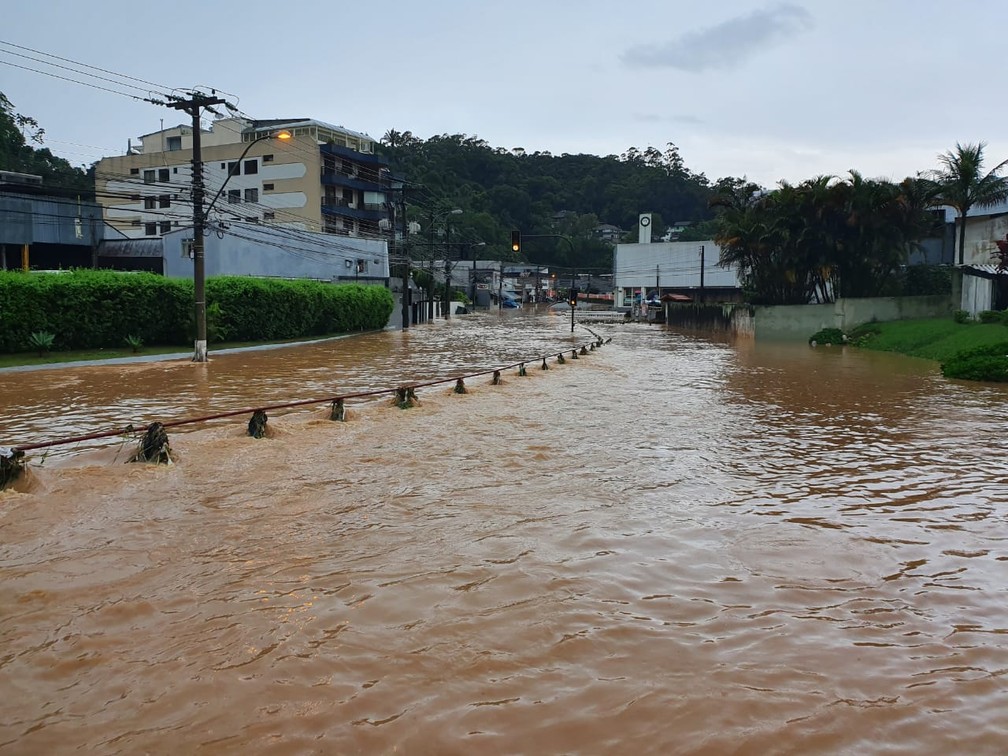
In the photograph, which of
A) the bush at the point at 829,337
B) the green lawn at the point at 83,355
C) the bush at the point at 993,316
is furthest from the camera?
the bush at the point at 829,337

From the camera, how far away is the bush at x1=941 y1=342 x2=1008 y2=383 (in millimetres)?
21734

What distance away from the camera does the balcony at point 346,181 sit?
230 feet

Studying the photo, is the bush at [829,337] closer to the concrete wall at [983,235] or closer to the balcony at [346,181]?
the concrete wall at [983,235]

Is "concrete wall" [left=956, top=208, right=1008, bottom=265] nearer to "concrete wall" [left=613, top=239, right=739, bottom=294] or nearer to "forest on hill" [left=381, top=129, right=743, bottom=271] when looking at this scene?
"concrete wall" [left=613, top=239, right=739, bottom=294]

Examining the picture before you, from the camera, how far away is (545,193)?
138m

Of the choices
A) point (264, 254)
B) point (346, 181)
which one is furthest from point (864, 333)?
point (346, 181)

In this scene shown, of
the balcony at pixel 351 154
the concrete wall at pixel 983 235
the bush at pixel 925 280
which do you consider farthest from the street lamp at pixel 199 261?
the balcony at pixel 351 154

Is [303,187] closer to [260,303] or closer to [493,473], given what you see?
[260,303]

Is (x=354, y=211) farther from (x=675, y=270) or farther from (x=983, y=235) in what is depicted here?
→ (x=983, y=235)

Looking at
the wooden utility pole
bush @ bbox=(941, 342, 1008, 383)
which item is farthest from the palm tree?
the wooden utility pole

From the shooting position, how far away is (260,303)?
118 feet

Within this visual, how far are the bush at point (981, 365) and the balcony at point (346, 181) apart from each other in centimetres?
5680

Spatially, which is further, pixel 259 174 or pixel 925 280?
pixel 259 174

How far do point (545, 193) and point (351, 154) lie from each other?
7036 cm
